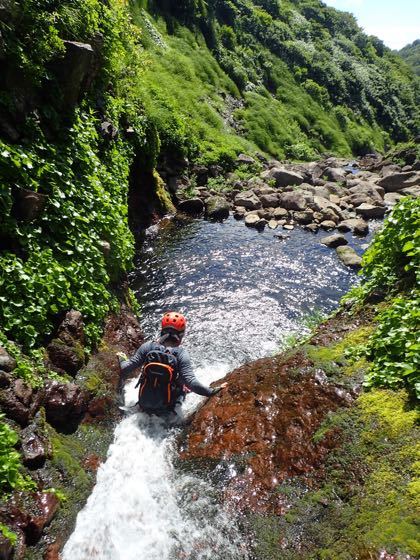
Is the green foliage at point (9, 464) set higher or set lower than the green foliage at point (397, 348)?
higher

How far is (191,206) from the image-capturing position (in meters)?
23.6

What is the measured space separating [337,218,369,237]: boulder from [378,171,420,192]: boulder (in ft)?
35.2

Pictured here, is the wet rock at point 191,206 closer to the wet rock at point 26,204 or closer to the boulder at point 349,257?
the boulder at point 349,257

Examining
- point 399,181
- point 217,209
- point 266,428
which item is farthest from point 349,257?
point 399,181

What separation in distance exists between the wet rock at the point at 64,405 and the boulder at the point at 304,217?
19505 mm

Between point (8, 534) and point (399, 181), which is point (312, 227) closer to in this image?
point (399, 181)

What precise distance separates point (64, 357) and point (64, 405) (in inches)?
38.2

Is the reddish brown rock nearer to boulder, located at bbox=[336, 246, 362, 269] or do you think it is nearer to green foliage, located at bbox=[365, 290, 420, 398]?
green foliage, located at bbox=[365, 290, 420, 398]

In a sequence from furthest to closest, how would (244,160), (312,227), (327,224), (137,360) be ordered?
(244,160)
(327,224)
(312,227)
(137,360)

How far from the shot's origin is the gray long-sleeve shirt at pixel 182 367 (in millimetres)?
7469

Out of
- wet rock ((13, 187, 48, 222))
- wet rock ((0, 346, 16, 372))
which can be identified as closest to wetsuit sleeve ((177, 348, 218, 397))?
wet rock ((0, 346, 16, 372))

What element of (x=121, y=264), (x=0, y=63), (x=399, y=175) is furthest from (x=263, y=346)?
(x=399, y=175)

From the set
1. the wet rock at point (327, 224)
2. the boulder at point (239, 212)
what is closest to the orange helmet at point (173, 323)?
the boulder at point (239, 212)

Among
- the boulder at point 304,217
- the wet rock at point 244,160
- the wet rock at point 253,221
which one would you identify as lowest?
the boulder at point 304,217
